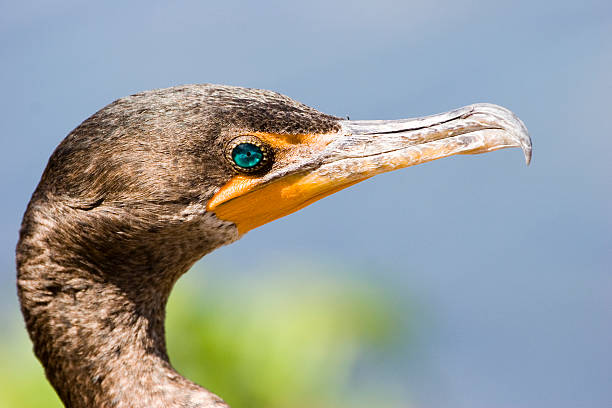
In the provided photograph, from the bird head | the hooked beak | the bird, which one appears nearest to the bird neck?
the bird

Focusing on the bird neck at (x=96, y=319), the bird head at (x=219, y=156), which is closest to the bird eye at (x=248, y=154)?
the bird head at (x=219, y=156)

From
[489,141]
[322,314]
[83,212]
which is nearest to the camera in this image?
[83,212]

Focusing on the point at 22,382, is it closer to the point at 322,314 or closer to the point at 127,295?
the point at 322,314

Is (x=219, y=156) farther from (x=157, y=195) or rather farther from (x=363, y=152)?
(x=363, y=152)

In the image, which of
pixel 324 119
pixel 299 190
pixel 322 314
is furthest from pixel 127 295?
pixel 322 314

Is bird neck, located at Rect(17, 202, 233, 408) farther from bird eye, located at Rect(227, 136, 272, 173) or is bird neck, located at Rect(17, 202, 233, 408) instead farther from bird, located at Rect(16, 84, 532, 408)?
bird eye, located at Rect(227, 136, 272, 173)

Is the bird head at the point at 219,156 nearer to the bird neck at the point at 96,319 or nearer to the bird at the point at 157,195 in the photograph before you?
the bird at the point at 157,195
